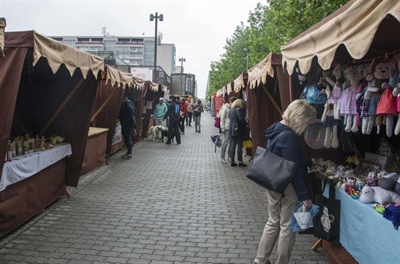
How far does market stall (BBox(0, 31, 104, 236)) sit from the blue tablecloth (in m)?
3.60

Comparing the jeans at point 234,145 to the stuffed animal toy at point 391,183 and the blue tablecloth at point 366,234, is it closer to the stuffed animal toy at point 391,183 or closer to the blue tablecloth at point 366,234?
the blue tablecloth at point 366,234

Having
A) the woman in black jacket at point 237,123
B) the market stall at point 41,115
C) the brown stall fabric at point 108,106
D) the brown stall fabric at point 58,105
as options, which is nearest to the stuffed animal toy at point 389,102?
the market stall at point 41,115

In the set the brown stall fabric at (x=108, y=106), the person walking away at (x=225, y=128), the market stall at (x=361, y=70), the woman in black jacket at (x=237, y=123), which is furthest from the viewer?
the person walking away at (x=225, y=128)

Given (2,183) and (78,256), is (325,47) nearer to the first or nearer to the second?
(78,256)

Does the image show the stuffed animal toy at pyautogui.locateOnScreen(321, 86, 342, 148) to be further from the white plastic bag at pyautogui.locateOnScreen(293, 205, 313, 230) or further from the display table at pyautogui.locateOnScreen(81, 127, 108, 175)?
the display table at pyautogui.locateOnScreen(81, 127, 108, 175)

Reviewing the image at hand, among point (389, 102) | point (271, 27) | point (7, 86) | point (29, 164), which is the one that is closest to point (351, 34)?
point (389, 102)

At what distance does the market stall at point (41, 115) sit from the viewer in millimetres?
4102

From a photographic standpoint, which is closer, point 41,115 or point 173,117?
point 41,115

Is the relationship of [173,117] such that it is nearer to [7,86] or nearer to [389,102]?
[7,86]

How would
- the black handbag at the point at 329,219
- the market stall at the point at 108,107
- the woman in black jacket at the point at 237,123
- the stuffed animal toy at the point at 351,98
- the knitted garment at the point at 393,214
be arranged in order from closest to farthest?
1. the knitted garment at the point at 393,214
2. the stuffed animal toy at the point at 351,98
3. the black handbag at the point at 329,219
4. the woman in black jacket at the point at 237,123
5. the market stall at the point at 108,107

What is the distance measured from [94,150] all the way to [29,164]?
398 centimetres

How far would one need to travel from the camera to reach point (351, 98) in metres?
3.83

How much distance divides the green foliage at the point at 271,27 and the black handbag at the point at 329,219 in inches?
178

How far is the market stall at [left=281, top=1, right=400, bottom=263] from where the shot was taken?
2451 mm
